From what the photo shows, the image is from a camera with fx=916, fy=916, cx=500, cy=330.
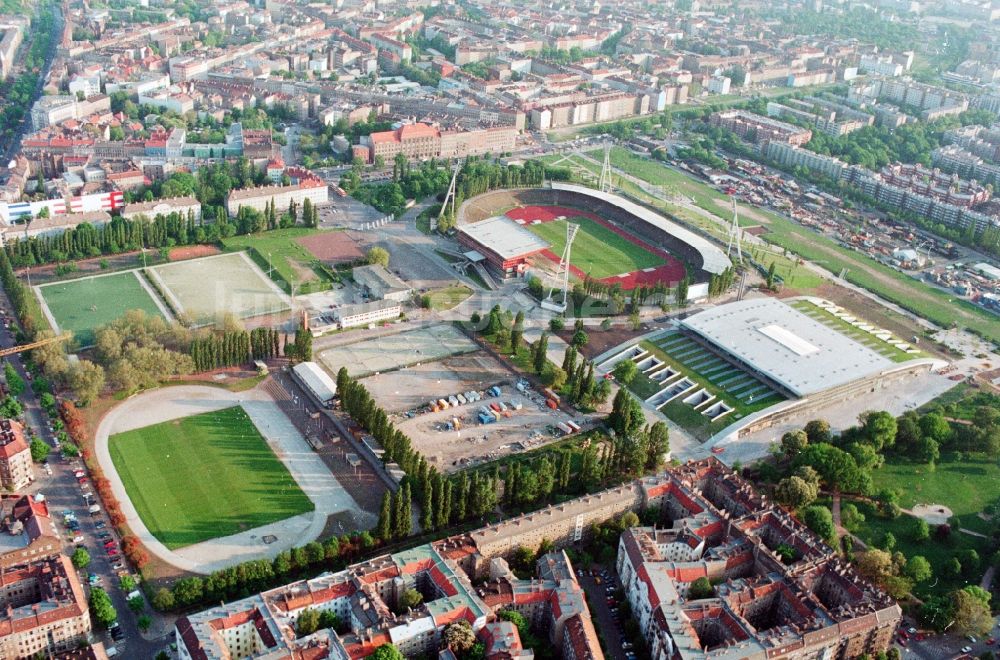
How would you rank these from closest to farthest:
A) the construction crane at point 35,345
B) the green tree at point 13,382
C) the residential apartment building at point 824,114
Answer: the green tree at point 13,382 < the construction crane at point 35,345 < the residential apartment building at point 824,114

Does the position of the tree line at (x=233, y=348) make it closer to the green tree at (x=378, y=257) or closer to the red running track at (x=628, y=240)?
the green tree at (x=378, y=257)

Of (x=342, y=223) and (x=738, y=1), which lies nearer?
(x=342, y=223)

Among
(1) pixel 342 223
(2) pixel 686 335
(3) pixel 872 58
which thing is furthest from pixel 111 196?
(3) pixel 872 58

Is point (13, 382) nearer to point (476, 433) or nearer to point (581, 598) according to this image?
point (476, 433)

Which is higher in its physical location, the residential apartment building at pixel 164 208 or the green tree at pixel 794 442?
the residential apartment building at pixel 164 208

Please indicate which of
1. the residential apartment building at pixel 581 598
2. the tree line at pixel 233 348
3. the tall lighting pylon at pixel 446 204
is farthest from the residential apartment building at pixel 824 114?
the residential apartment building at pixel 581 598

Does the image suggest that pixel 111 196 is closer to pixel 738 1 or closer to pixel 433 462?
pixel 433 462

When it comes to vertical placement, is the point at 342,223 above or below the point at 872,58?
below

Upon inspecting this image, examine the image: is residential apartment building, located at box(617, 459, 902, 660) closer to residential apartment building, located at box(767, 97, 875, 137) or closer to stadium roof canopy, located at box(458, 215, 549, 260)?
stadium roof canopy, located at box(458, 215, 549, 260)
